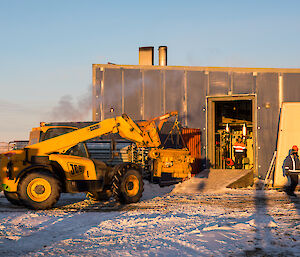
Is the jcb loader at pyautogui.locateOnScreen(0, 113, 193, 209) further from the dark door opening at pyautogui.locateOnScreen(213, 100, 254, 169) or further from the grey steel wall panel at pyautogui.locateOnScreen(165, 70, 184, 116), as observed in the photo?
the dark door opening at pyautogui.locateOnScreen(213, 100, 254, 169)

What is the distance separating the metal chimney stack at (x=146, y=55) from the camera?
27.9 metres

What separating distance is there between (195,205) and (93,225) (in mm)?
4432

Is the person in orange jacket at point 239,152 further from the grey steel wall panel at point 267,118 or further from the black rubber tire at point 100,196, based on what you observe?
the black rubber tire at point 100,196

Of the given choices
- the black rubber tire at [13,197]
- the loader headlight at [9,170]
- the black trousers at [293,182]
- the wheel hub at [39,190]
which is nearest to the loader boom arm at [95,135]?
the loader headlight at [9,170]

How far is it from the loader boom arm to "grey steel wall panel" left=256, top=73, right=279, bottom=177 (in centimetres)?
1004

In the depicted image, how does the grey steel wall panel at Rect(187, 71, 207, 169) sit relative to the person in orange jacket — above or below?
above

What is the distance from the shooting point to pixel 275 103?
22.7 m

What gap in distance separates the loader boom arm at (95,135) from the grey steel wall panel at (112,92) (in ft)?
35.4

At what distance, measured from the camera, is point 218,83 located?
2373cm

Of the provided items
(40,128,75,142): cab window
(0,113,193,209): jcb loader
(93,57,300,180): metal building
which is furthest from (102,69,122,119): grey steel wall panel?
(40,128,75,142): cab window

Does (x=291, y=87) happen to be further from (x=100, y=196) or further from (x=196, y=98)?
(x=100, y=196)

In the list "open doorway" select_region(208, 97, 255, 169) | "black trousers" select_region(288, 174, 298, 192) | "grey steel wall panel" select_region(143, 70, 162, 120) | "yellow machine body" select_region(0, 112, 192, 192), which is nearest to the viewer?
"yellow machine body" select_region(0, 112, 192, 192)

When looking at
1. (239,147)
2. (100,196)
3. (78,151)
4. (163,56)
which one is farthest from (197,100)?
(78,151)

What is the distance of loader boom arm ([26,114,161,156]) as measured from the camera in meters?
12.5
